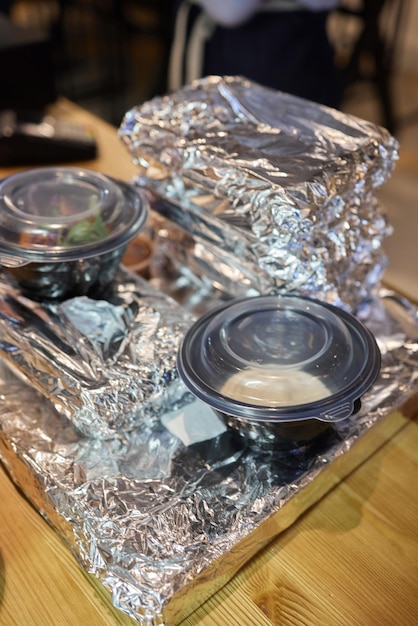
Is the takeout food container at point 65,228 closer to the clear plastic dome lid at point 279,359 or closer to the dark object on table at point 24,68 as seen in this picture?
the clear plastic dome lid at point 279,359

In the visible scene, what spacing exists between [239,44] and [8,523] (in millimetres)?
1415

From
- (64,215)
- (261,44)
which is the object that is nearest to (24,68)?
(261,44)

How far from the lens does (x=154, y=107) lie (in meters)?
0.94

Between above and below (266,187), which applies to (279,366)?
below

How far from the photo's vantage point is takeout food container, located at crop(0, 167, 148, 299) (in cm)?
77

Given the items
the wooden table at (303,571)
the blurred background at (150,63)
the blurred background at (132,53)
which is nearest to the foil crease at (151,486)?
the wooden table at (303,571)

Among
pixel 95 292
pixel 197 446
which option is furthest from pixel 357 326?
pixel 95 292

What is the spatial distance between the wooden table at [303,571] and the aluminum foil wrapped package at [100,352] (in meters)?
0.13

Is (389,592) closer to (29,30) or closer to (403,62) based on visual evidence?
(29,30)

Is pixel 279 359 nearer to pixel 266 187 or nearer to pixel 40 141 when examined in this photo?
pixel 266 187

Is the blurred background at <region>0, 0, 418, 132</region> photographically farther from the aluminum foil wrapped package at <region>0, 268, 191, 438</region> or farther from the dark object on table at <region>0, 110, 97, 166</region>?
the aluminum foil wrapped package at <region>0, 268, 191, 438</region>

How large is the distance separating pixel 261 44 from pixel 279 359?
4.14 ft

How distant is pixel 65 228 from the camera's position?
0.78m

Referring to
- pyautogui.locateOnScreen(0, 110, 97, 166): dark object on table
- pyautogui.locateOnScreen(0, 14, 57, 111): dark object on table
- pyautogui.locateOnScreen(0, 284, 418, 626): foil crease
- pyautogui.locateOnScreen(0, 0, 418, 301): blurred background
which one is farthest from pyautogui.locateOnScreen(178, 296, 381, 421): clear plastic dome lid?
pyautogui.locateOnScreen(0, 14, 57, 111): dark object on table
